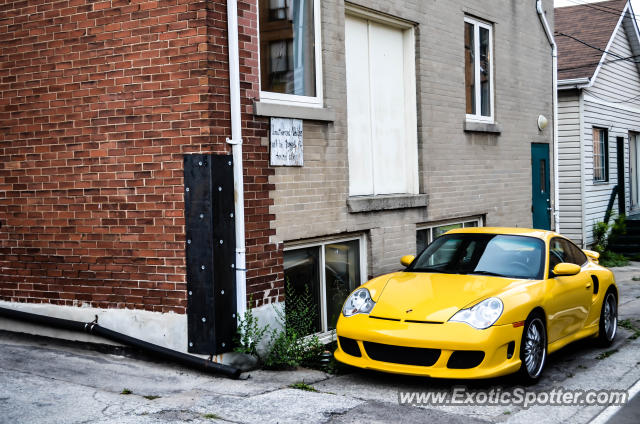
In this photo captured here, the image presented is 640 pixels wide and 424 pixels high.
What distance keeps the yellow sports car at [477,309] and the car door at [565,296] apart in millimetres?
10

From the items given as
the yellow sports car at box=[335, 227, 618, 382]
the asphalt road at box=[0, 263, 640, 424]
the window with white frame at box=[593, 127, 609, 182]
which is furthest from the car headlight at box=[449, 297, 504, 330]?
the window with white frame at box=[593, 127, 609, 182]

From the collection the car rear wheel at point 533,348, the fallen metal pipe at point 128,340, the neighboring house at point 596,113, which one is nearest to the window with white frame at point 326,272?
the fallen metal pipe at point 128,340

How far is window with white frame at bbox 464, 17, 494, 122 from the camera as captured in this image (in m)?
12.1

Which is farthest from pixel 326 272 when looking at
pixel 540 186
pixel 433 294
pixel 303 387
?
pixel 540 186

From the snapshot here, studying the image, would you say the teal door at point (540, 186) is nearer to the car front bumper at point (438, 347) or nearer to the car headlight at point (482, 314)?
the car headlight at point (482, 314)

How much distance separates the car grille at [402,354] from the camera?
6.46 meters

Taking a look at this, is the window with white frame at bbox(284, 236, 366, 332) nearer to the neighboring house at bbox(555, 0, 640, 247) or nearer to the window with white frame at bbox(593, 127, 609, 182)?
the neighboring house at bbox(555, 0, 640, 247)

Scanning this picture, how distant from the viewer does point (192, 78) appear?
7.14m

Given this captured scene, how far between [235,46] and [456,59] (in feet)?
16.8

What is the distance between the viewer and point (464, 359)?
21.1 feet

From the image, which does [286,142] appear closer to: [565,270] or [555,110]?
[565,270]

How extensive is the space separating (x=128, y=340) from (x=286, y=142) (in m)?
2.59

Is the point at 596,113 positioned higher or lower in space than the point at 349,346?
higher

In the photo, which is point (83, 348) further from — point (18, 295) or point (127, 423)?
point (127, 423)
